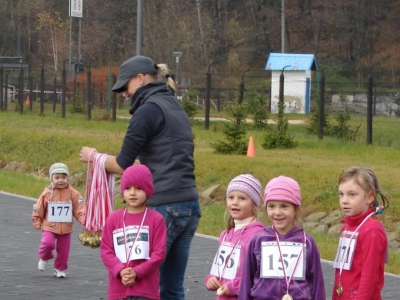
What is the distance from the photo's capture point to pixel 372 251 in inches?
237

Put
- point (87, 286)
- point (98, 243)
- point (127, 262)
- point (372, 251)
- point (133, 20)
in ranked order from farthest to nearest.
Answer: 1. point (133, 20)
2. point (87, 286)
3. point (98, 243)
4. point (127, 262)
5. point (372, 251)

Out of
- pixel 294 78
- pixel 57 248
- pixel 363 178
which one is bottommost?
pixel 57 248

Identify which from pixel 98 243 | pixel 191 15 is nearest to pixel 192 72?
pixel 191 15

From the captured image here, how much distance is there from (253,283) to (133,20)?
71.9 m

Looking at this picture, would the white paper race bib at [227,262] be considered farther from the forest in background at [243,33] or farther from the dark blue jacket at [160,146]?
the forest in background at [243,33]

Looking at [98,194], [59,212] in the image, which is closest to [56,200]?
[59,212]

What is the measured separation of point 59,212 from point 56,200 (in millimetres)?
125

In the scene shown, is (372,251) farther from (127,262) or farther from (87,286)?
(87,286)

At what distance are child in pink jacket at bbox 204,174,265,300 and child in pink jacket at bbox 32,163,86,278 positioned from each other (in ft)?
14.2

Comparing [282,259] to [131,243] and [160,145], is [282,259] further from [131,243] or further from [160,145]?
[160,145]

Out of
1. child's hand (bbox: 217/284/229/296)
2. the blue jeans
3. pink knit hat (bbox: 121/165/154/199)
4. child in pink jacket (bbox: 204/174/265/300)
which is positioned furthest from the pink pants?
child's hand (bbox: 217/284/229/296)

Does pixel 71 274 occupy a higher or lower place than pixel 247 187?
lower

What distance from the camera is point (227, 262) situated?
664 centimetres

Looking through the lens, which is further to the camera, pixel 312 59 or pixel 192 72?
pixel 192 72
